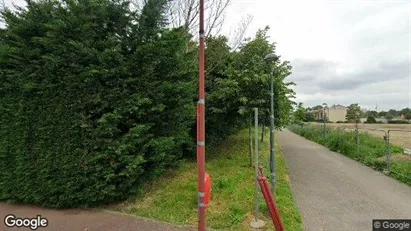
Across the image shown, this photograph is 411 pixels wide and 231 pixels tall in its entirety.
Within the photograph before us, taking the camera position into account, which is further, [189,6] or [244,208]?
[189,6]

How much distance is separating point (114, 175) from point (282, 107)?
603 centimetres

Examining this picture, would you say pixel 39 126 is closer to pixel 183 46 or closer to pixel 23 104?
pixel 23 104

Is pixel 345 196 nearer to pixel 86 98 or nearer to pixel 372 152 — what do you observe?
pixel 372 152

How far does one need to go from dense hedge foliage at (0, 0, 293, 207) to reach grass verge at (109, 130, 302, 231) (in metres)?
0.66

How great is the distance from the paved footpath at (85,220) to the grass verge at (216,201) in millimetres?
291

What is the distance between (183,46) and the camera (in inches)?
260

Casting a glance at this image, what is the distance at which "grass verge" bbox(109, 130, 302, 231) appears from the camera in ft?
17.1

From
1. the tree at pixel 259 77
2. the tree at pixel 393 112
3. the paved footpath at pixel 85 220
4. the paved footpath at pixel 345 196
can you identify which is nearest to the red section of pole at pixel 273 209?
the paved footpath at pixel 345 196

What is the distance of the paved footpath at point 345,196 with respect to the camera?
5449mm

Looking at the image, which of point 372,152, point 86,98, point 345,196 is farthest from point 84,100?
point 372,152

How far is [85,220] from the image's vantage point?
17.6 feet

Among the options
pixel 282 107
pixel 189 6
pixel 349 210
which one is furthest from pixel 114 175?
pixel 189 6

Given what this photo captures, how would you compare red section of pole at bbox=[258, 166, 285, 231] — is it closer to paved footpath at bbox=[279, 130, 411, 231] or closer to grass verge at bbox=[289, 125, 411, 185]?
paved footpath at bbox=[279, 130, 411, 231]

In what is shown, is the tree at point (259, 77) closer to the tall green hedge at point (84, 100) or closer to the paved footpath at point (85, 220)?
the tall green hedge at point (84, 100)
